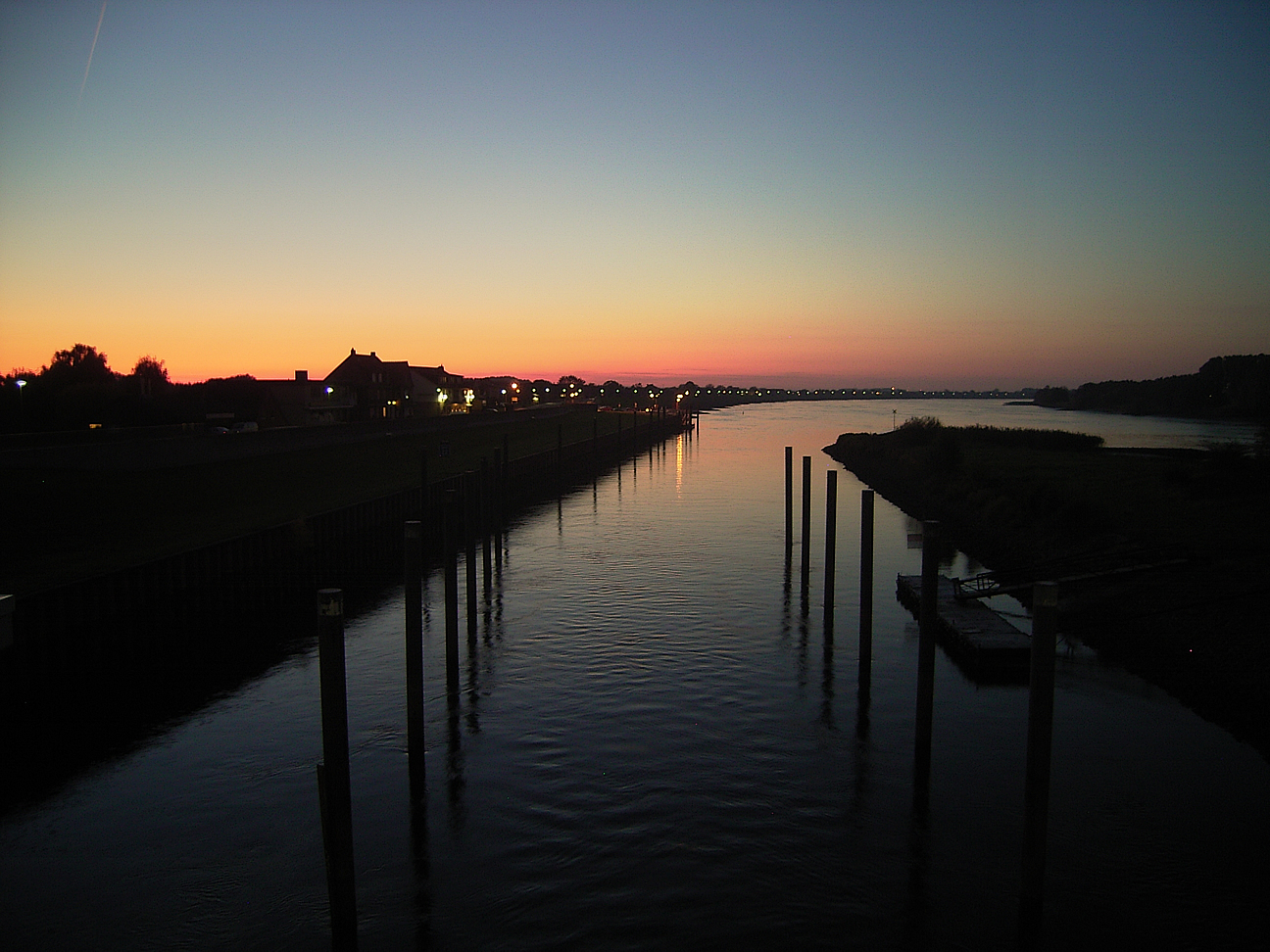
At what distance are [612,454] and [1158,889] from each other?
76244mm

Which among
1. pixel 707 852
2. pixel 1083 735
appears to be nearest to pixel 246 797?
pixel 707 852

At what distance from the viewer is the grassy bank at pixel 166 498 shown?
25719mm

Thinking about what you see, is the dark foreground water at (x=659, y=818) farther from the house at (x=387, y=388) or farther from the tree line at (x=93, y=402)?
the house at (x=387, y=388)

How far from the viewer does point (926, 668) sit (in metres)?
13.1

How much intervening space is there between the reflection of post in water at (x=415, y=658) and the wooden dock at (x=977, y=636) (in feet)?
32.1

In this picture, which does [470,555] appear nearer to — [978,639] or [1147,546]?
[978,639]

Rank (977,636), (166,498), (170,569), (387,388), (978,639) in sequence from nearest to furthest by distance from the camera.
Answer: (978,639) → (977,636) → (170,569) → (166,498) → (387,388)

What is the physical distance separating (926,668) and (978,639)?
7.22 metres

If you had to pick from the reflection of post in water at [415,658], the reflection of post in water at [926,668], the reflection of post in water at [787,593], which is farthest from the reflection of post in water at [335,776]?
the reflection of post in water at [787,593]

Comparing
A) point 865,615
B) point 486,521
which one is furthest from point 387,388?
point 865,615

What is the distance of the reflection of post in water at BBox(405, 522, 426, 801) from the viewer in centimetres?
1301

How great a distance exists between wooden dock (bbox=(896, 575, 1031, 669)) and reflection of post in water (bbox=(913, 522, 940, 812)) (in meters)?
4.03

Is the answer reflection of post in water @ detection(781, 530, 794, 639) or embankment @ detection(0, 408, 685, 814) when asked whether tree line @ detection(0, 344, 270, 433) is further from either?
reflection of post in water @ detection(781, 530, 794, 639)

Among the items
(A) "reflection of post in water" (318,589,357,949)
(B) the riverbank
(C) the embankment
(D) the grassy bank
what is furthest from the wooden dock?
(D) the grassy bank
